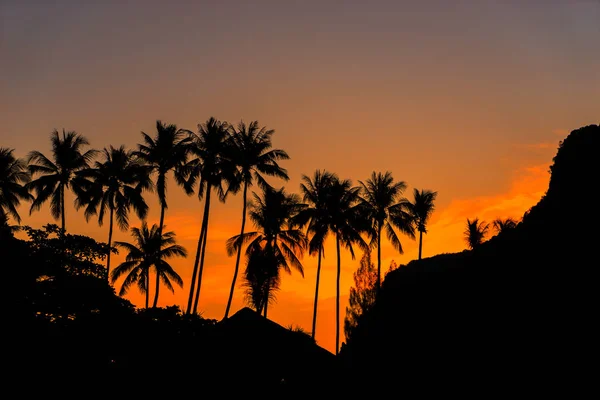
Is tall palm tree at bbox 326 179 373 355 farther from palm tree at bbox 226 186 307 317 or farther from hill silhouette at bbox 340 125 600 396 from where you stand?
hill silhouette at bbox 340 125 600 396

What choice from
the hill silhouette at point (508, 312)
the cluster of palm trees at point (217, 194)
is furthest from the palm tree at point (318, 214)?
the hill silhouette at point (508, 312)

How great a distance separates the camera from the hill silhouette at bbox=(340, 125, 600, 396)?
54.5ft

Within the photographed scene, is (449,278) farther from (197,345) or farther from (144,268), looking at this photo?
(144,268)

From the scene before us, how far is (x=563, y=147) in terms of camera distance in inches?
789

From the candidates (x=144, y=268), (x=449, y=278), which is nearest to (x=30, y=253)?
(x=449, y=278)

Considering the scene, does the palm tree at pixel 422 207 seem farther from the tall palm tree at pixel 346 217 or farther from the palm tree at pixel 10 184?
the palm tree at pixel 10 184

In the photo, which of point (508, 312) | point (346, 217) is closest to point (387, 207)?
point (346, 217)

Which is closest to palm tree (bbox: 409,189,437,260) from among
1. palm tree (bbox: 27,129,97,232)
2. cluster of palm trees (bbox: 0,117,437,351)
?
cluster of palm trees (bbox: 0,117,437,351)

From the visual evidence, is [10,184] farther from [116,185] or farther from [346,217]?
[346,217]

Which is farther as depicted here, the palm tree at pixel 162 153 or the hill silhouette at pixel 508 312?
the palm tree at pixel 162 153

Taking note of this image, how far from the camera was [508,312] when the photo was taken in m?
18.3

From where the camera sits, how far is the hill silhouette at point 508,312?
54.5 feet

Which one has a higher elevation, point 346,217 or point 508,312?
point 346,217

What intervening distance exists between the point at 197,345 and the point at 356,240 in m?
30.2
